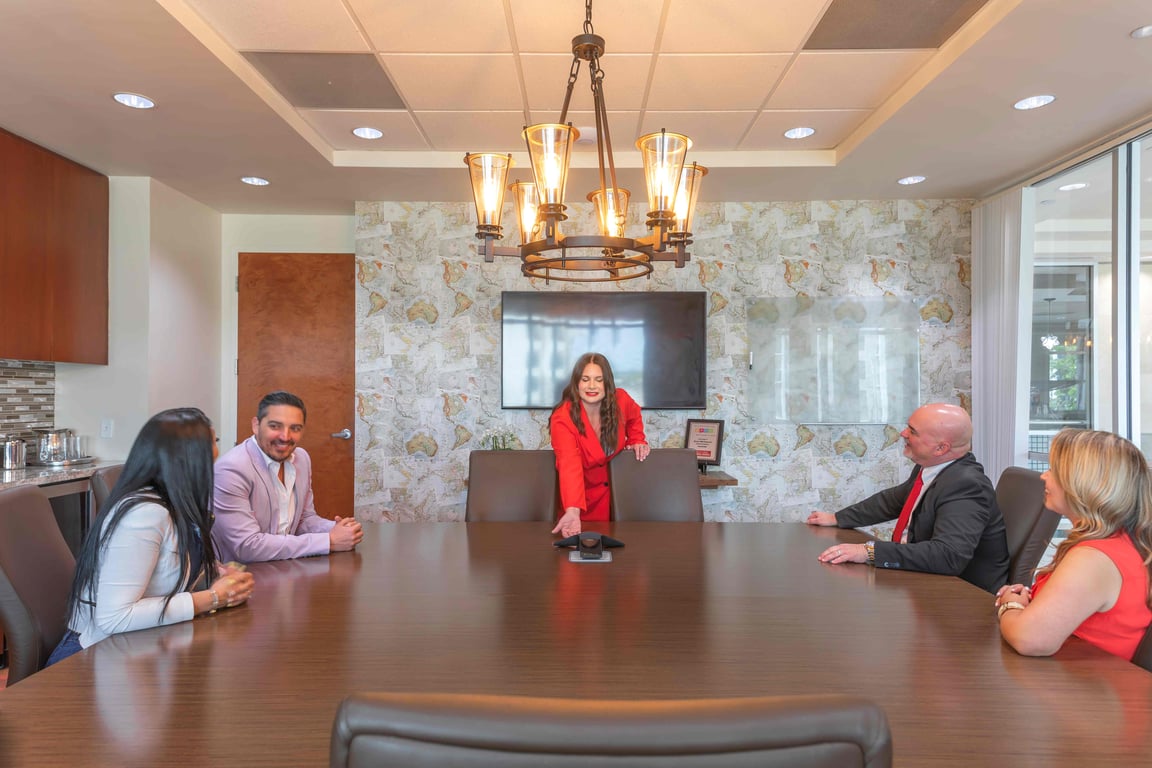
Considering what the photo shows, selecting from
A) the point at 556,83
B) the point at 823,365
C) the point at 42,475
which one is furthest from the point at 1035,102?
A: the point at 42,475

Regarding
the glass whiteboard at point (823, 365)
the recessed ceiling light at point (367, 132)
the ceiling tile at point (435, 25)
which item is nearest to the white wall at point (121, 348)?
the recessed ceiling light at point (367, 132)

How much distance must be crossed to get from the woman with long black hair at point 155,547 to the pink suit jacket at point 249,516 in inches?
15.7

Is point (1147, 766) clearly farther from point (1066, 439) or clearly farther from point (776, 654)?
point (1066, 439)

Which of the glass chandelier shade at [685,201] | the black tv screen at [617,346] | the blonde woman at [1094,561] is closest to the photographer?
the blonde woman at [1094,561]

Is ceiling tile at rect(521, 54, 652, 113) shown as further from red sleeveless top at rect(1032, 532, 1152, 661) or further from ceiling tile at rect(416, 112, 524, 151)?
red sleeveless top at rect(1032, 532, 1152, 661)

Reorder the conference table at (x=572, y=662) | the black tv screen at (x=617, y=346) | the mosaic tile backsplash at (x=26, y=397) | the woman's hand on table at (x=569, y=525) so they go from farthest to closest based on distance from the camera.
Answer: the black tv screen at (x=617, y=346) < the mosaic tile backsplash at (x=26, y=397) < the woman's hand on table at (x=569, y=525) < the conference table at (x=572, y=662)

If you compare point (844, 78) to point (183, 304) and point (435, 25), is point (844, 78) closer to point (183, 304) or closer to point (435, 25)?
point (435, 25)

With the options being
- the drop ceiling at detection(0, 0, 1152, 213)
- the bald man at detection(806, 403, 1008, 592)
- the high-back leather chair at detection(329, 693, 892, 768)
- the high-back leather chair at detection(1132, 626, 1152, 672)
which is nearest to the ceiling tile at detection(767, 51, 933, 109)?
the drop ceiling at detection(0, 0, 1152, 213)

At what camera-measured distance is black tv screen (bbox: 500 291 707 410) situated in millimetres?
4680

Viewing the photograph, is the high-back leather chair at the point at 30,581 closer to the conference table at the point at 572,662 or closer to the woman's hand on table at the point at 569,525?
the conference table at the point at 572,662

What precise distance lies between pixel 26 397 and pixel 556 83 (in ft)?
11.1

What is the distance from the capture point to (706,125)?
3629 millimetres

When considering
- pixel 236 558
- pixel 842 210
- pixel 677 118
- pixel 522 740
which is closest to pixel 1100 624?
pixel 522 740

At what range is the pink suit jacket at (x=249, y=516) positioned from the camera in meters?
2.02
